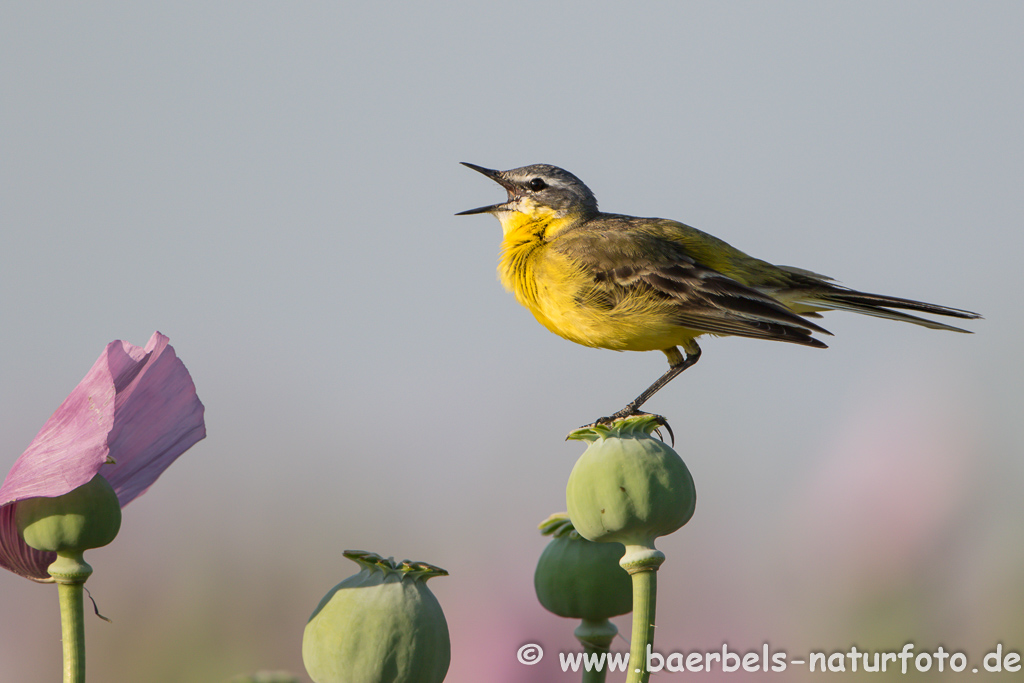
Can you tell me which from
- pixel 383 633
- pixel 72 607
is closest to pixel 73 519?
pixel 72 607

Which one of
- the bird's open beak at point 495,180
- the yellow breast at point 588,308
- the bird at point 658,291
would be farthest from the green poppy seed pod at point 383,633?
the bird's open beak at point 495,180

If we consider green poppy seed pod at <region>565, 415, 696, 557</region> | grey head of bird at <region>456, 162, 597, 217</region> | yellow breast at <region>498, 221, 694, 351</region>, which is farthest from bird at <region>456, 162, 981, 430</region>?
green poppy seed pod at <region>565, 415, 696, 557</region>

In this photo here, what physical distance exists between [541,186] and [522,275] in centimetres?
137

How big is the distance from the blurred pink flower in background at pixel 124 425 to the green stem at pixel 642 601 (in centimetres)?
83

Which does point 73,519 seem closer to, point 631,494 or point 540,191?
point 631,494

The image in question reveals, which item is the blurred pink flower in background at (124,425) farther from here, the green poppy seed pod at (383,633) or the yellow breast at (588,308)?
the yellow breast at (588,308)

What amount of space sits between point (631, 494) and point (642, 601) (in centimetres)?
26

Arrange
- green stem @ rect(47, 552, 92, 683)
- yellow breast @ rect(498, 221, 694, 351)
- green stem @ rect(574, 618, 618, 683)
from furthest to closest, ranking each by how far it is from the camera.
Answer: yellow breast @ rect(498, 221, 694, 351)
green stem @ rect(574, 618, 618, 683)
green stem @ rect(47, 552, 92, 683)

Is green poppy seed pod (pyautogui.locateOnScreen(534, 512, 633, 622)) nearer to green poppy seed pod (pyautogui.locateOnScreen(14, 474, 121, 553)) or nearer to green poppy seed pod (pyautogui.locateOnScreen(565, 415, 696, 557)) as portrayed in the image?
green poppy seed pod (pyautogui.locateOnScreen(565, 415, 696, 557))

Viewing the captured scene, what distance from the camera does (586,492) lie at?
196cm

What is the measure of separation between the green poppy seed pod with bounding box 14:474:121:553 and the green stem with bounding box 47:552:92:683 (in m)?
0.03

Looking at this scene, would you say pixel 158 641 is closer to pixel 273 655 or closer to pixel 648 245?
pixel 273 655

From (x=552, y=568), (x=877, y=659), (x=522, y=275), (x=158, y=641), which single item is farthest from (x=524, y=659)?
(x=158, y=641)

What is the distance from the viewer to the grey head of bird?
6066 millimetres
